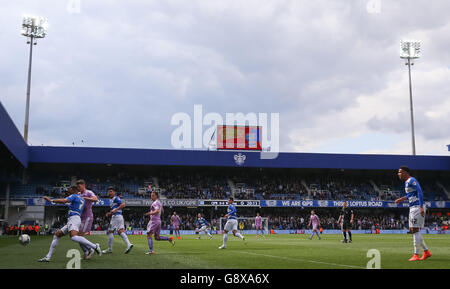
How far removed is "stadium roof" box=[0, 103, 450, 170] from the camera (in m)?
55.8

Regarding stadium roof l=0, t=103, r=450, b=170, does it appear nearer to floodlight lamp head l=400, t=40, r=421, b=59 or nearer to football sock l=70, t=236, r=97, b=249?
floodlight lamp head l=400, t=40, r=421, b=59

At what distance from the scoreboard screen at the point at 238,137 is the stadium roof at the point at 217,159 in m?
1.02

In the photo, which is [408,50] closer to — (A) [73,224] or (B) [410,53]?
(B) [410,53]

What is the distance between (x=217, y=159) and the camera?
59.7m

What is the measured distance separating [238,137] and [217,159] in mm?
Answer: 4230

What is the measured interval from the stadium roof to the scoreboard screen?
40.0 inches

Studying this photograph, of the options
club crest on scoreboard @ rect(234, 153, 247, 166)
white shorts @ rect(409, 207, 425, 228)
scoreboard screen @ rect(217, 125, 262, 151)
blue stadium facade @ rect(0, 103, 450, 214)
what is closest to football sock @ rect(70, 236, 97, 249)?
white shorts @ rect(409, 207, 425, 228)

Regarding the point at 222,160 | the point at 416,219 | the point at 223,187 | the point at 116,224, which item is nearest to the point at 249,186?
the point at 223,187

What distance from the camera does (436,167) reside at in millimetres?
64688

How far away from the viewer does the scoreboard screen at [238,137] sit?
2379 inches
